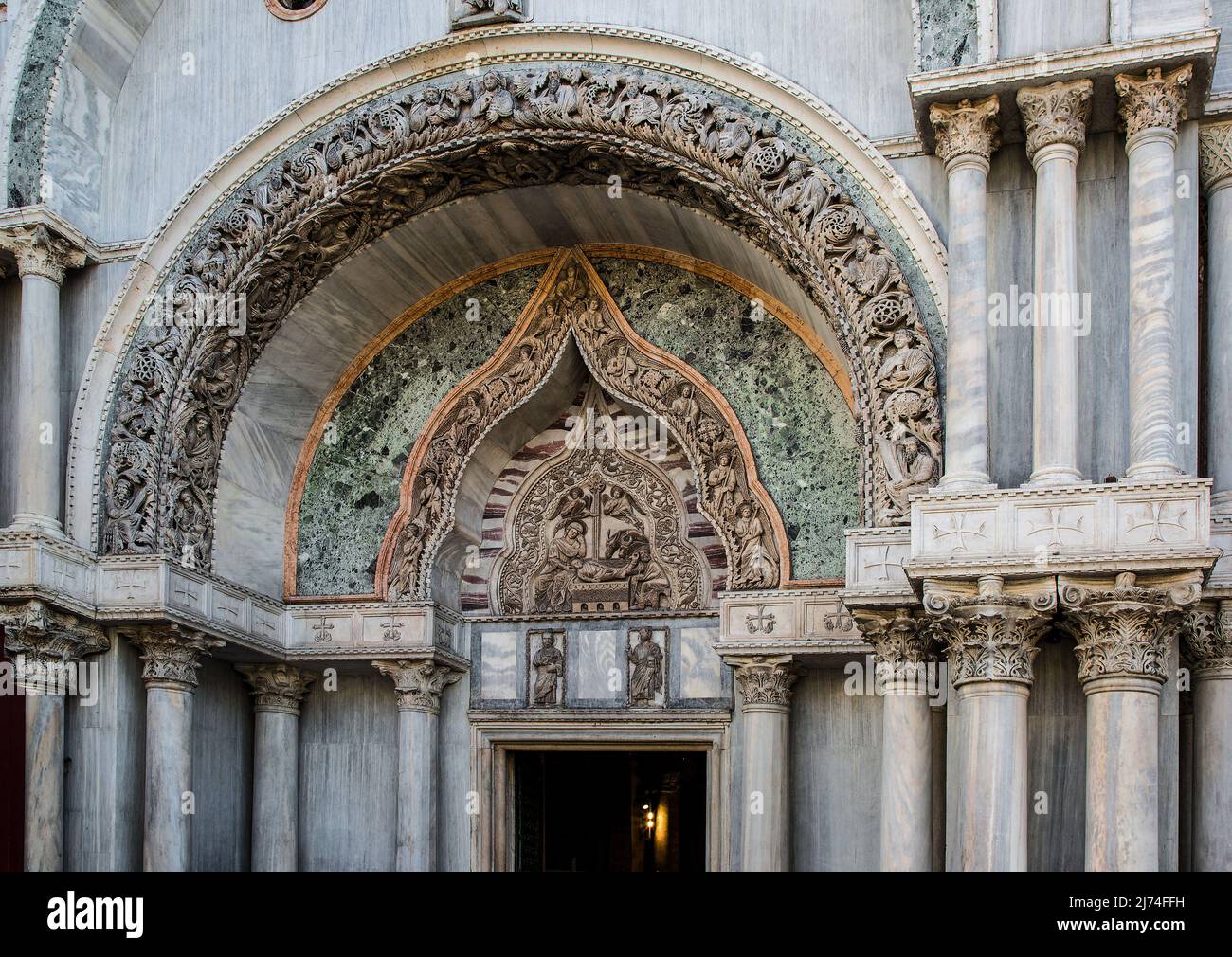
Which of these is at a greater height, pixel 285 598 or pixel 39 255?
pixel 39 255

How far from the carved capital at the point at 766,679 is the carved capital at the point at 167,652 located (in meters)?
4.55

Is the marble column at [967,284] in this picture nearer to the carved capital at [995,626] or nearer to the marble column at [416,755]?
the carved capital at [995,626]

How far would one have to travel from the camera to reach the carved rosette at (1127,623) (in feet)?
34.4

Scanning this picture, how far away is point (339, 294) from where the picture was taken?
1495cm

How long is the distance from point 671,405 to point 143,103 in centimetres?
544

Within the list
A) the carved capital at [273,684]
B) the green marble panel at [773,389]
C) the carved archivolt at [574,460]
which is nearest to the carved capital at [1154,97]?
the green marble panel at [773,389]

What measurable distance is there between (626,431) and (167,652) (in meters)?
4.59

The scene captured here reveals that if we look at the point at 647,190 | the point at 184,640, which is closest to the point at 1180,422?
the point at 647,190

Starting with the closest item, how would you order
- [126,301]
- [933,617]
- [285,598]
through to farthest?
[933,617] → [126,301] → [285,598]

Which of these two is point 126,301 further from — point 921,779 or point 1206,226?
point 1206,226

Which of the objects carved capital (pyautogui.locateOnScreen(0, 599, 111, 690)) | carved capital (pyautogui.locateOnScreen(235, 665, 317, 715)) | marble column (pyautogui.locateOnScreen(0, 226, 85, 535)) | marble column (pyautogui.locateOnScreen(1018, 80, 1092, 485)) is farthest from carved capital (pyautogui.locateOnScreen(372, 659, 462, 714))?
marble column (pyautogui.locateOnScreen(1018, 80, 1092, 485))

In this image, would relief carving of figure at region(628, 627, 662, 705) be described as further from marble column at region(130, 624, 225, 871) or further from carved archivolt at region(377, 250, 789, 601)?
marble column at region(130, 624, 225, 871)

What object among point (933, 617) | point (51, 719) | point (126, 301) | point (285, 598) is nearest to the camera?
point (933, 617)

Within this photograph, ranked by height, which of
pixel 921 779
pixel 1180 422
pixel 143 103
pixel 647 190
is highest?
pixel 143 103
